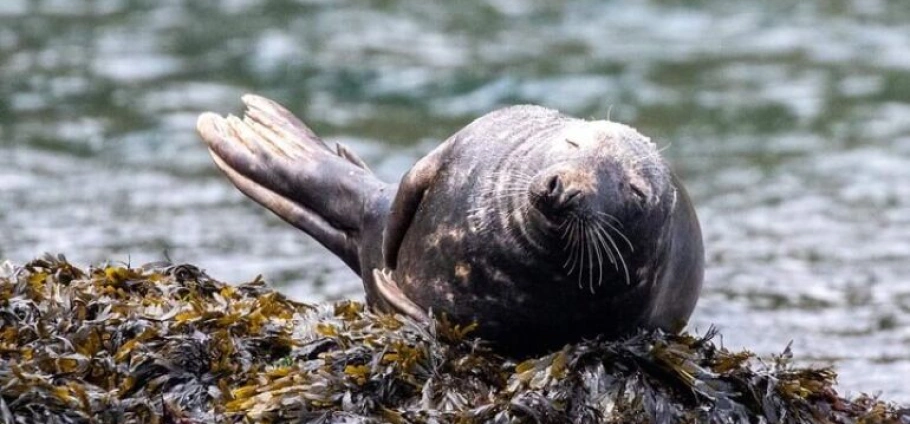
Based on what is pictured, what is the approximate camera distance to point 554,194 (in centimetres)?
456

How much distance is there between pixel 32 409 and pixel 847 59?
399 inches

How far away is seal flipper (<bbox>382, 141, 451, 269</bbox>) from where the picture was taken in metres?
5.25

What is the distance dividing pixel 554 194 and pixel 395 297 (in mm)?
820

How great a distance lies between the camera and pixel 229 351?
15.3 ft

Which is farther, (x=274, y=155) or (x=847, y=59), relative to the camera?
(x=847, y=59)

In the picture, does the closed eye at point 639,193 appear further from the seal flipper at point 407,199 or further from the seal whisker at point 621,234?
the seal flipper at point 407,199

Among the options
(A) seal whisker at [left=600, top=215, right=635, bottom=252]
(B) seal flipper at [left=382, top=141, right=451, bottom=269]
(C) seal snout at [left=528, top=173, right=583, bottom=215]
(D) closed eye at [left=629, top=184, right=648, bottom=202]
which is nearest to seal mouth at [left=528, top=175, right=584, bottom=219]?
(C) seal snout at [left=528, top=173, right=583, bottom=215]

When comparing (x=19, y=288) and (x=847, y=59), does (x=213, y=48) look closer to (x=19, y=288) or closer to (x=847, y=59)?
(x=847, y=59)

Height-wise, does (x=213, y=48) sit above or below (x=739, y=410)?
above

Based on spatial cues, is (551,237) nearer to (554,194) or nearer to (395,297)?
(554,194)

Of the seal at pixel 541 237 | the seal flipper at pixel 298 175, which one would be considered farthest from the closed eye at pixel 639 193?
the seal flipper at pixel 298 175

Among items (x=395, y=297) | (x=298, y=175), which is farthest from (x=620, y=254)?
(x=298, y=175)

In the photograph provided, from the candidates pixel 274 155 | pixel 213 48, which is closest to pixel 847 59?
pixel 213 48

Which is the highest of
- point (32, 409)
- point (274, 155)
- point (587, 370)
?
point (274, 155)
